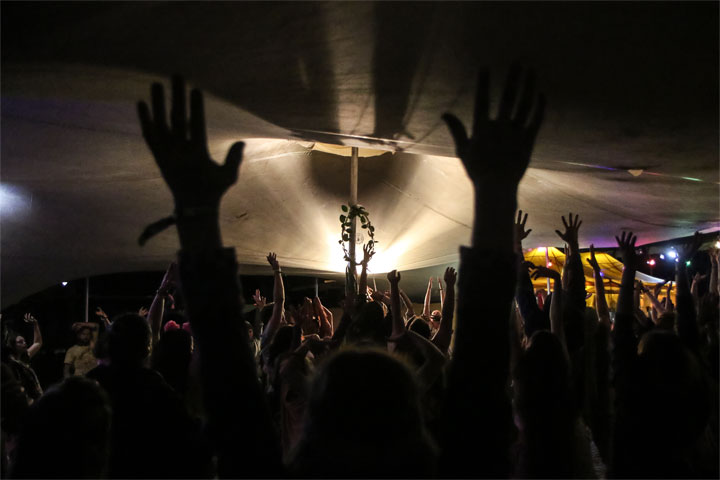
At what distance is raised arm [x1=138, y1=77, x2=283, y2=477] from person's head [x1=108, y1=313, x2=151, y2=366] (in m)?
1.20

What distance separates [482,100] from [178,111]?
0.65 m

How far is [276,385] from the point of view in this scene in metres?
3.08

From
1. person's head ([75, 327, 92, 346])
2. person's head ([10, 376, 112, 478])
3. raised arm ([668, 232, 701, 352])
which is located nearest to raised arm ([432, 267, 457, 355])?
raised arm ([668, 232, 701, 352])

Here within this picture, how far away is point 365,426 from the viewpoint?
3.64ft

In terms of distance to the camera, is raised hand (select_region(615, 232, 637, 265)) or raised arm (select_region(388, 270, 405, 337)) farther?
raised arm (select_region(388, 270, 405, 337))

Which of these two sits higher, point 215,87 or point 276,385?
point 215,87

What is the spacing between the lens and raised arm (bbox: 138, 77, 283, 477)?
1.13 meters

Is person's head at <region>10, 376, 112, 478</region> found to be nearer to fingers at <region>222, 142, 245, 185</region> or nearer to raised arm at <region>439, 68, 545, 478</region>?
fingers at <region>222, 142, 245, 185</region>

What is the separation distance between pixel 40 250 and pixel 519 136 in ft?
17.1

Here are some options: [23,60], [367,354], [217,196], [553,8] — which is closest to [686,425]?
[367,354]

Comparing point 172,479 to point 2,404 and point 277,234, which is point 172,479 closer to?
point 2,404

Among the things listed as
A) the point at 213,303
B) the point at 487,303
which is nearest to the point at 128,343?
the point at 213,303

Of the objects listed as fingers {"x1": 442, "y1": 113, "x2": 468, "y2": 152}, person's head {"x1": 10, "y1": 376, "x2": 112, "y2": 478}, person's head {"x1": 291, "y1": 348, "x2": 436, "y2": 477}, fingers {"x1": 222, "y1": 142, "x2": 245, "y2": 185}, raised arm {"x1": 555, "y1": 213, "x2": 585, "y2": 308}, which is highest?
fingers {"x1": 442, "y1": 113, "x2": 468, "y2": 152}

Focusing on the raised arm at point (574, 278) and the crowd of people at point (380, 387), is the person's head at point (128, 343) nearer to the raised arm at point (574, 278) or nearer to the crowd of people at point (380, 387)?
the crowd of people at point (380, 387)
